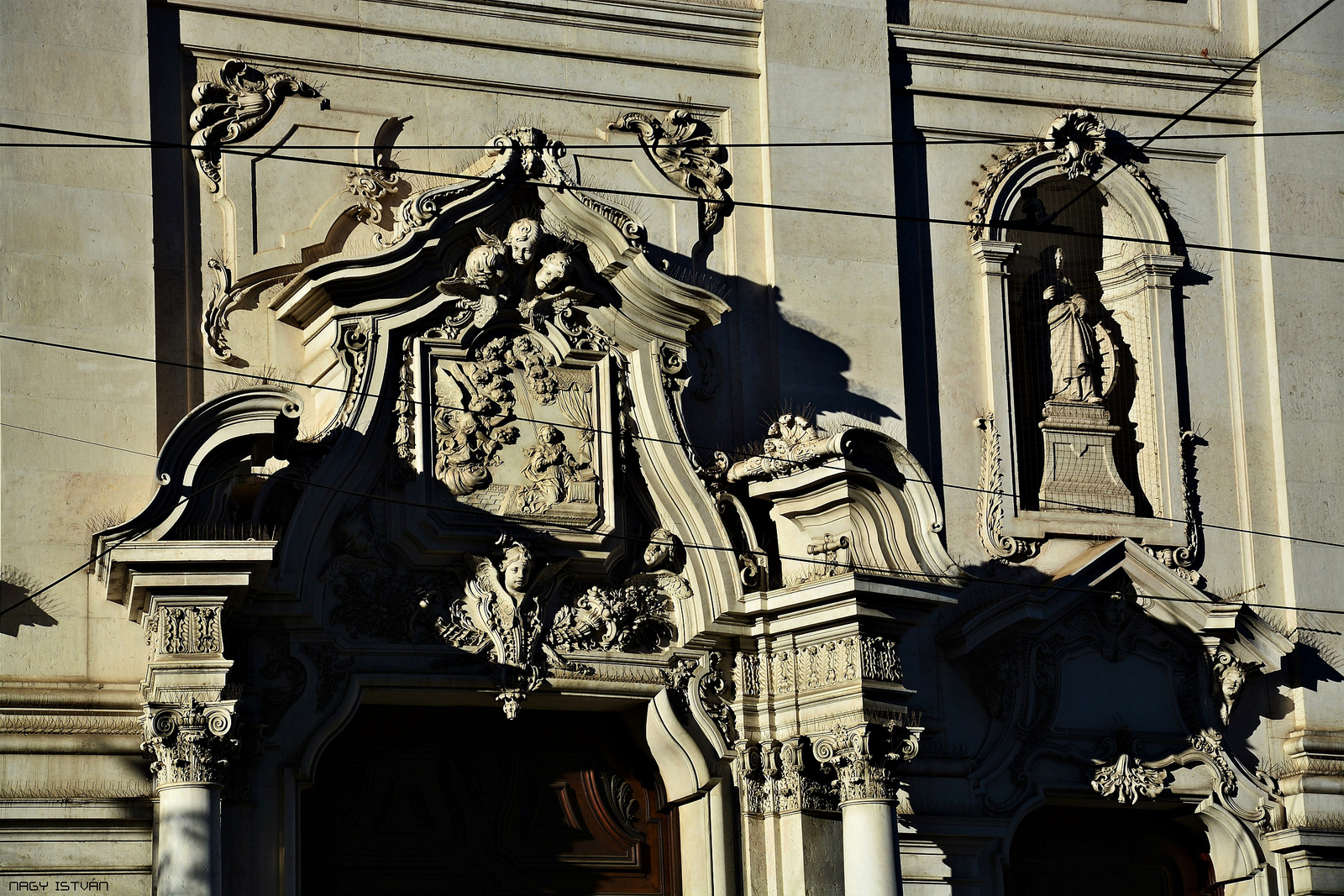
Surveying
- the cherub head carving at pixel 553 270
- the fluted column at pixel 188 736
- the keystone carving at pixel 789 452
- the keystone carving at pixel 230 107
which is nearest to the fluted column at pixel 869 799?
the keystone carving at pixel 789 452

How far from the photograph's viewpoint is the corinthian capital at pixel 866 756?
1302 centimetres

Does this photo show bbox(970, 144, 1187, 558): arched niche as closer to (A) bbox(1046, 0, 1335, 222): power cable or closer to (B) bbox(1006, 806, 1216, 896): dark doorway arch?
(A) bbox(1046, 0, 1335, 222): power cable

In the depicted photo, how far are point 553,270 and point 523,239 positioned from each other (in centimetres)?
26

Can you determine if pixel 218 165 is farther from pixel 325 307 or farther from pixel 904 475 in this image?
pixel 904 475

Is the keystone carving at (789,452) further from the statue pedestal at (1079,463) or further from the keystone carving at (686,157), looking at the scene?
the statue pedestal at (1079,463)

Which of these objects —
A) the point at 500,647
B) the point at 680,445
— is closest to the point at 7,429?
the point at 500,647

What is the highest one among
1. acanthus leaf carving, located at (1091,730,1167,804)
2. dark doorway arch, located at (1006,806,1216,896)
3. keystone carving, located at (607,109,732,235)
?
keystone carving, located at (607,109,732,235)

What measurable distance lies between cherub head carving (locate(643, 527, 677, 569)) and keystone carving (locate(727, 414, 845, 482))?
20.7 inches

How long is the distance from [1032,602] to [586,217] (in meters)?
3.77

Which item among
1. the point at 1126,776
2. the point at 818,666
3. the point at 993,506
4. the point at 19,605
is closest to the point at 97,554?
the point at 19,605

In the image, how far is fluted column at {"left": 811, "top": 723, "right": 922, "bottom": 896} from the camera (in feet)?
42.3

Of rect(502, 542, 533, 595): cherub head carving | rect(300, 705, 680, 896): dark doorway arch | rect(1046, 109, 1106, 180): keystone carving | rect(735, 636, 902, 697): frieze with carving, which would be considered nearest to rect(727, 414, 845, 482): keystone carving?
rect(735, 636, 902, 697): frieze with carving

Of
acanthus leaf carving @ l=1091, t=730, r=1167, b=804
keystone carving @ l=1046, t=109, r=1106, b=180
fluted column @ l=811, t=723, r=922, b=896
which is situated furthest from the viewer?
keystone carving @ l=1046, t=109, r=1106, b=180

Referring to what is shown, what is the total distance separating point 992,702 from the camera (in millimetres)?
14602
